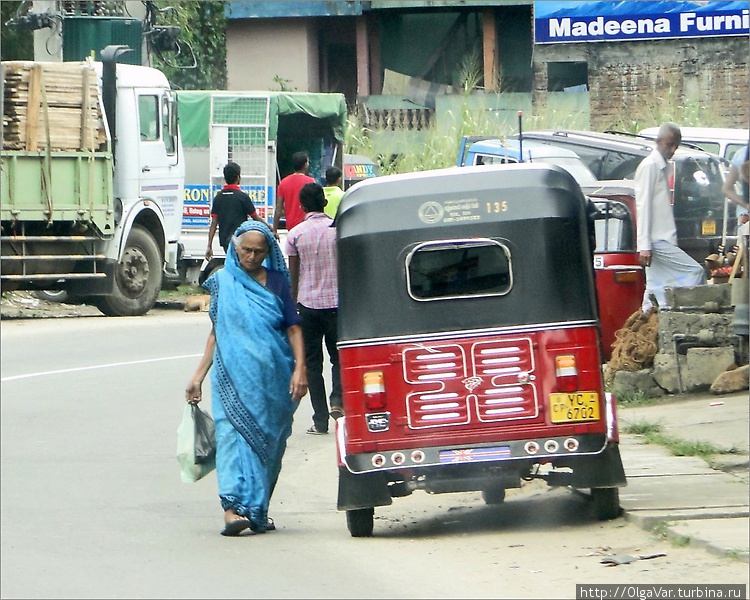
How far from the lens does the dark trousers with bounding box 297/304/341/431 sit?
34.9 ft

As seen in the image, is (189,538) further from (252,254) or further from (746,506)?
(746,506)

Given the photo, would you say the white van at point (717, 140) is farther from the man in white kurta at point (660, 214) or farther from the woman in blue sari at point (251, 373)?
the woman in blue sari at point (251, 373)

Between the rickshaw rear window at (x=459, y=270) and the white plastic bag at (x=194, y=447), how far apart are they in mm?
1339

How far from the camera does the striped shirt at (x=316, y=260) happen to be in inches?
414

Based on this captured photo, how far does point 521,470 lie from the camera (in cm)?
741

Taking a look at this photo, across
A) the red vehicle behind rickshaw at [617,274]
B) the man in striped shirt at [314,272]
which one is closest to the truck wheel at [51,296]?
the red vehicle behind rickshaw at [617,274]

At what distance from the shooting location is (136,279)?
18922mm

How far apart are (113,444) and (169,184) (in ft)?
30.1

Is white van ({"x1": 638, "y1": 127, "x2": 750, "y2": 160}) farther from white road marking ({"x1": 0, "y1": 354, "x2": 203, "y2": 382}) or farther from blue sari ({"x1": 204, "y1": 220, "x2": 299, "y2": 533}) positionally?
blue sari ({"x1": 204, "y1": 220, "x2": 299, "y2": 533})

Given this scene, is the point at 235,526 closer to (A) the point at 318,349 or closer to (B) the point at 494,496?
(B) the point at 494,496

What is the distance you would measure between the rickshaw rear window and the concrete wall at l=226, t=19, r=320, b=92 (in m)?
29.5

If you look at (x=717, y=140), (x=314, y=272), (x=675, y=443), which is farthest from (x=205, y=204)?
(x=675, y=443)

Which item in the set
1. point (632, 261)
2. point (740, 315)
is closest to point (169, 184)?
point (632, 261)

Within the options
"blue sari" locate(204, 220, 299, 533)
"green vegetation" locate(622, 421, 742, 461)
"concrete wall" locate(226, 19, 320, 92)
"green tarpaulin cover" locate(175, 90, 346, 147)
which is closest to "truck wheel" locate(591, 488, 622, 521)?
"blue sari" locate(204, 220, 299, 533)
